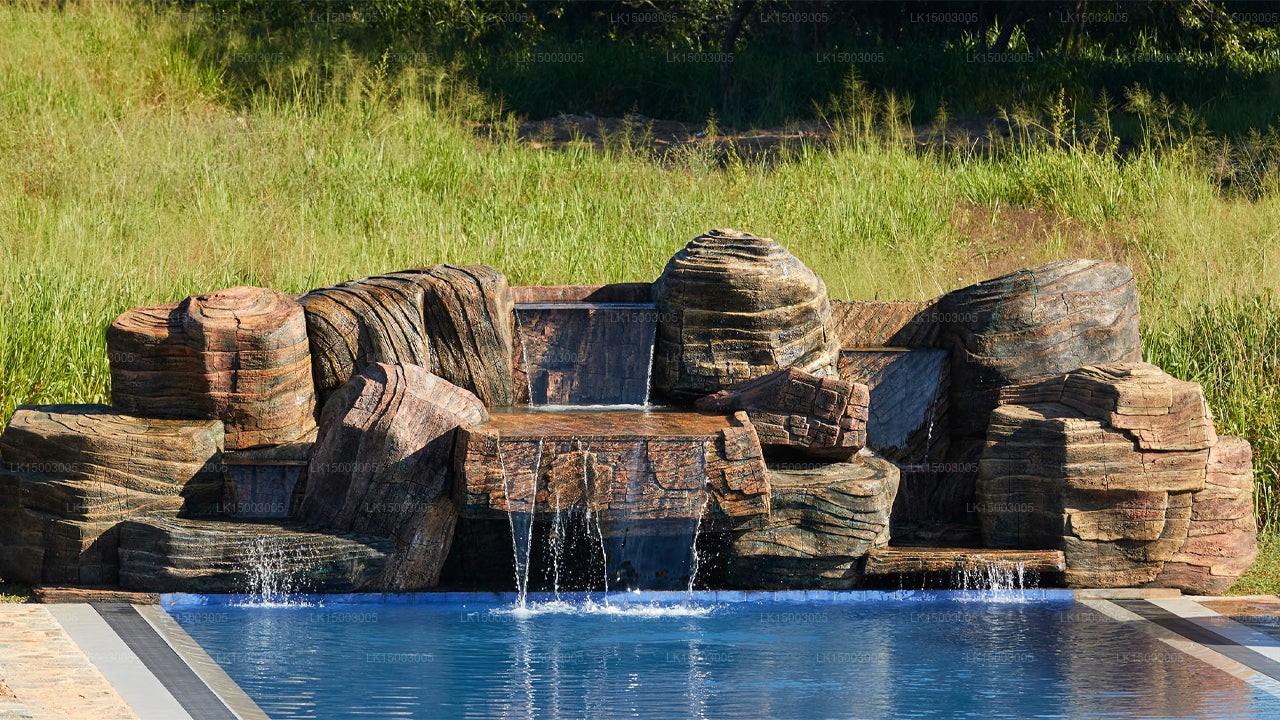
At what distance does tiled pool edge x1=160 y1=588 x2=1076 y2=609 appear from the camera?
18.5 feet

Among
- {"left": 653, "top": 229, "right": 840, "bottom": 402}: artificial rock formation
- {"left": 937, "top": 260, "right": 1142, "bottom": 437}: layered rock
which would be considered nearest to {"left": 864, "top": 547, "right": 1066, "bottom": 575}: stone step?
{"left": 937, "top": 260, "right": 1142, "bottom": 437}: layered rock

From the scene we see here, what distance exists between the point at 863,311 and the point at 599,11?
20248 millimetres

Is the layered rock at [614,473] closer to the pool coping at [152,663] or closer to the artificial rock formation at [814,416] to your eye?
the artificial rock formation at [814,416]

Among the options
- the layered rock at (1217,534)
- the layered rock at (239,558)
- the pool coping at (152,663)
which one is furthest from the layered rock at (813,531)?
the pool coping at (152,663)

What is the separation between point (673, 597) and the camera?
19.0 feet

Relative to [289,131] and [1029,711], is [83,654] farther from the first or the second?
[289,131]

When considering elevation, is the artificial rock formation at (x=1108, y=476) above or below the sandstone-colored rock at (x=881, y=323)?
below

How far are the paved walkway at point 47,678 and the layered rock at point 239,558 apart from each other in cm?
55

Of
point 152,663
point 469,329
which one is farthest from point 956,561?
point 152,663

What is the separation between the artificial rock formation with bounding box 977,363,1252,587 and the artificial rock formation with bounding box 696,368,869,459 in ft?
2.08

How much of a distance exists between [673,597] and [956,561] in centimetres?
123

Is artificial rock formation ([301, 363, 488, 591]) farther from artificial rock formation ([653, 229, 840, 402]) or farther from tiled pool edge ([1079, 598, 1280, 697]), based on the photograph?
tiled pool edge ([1079, 598, 1280, 697])

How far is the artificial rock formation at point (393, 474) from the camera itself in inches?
224

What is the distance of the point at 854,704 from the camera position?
433 cm
